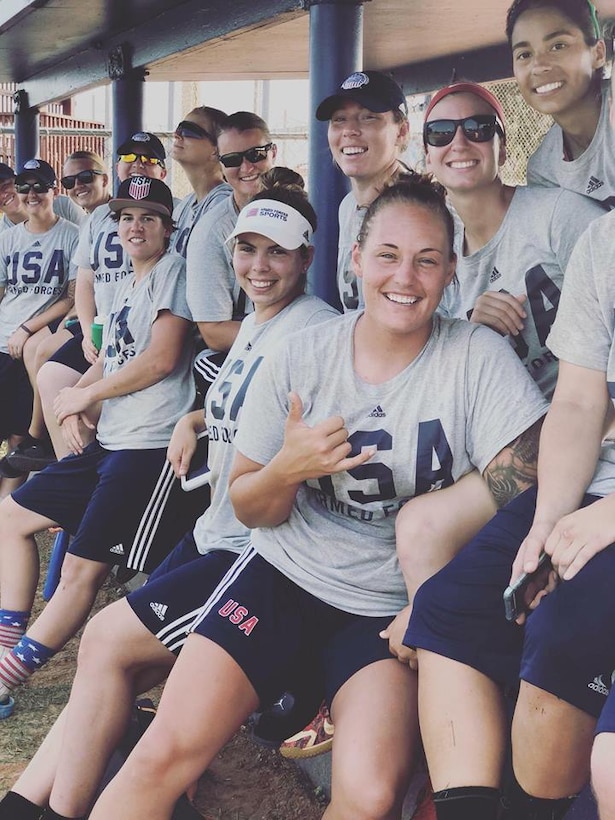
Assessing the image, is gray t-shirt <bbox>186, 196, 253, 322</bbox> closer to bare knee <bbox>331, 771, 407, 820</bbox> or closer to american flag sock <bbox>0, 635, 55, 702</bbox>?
american flag sock <bbox>0, 635, 55, 702</bbox>

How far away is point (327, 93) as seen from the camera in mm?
4164

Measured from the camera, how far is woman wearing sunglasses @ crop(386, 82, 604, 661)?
9.25ft

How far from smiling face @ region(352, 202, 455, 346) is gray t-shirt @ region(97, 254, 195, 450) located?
183 cm

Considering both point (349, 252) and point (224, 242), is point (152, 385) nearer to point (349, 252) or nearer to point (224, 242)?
point (224, 242)

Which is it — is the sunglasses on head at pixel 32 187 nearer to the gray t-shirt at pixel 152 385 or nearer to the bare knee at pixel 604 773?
the gray t-shirt at pixel 152 385

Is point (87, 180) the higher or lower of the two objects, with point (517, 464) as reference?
higher

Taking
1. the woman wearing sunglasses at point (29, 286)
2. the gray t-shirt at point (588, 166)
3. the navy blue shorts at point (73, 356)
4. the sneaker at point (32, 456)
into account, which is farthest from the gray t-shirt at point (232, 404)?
the woman wearing sunglasses at point (29, 286)

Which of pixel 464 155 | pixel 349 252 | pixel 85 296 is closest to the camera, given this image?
pixel 464 155

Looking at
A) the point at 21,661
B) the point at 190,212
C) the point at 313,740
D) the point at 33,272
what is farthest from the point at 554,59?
the point at 33,272

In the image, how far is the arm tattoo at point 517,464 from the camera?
2.37 metres

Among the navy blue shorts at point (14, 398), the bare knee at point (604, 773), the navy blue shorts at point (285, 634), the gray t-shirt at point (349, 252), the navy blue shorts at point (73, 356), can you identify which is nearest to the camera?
the bare knee at point (604, 773)

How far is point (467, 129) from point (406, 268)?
716 millimetres

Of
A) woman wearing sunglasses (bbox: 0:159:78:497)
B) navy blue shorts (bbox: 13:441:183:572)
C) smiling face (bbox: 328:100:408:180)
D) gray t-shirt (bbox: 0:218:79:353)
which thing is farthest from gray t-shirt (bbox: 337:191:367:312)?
gray t-shirt (bbox: 0:218:79:353)

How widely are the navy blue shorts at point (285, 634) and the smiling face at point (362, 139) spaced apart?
5.72 ft
